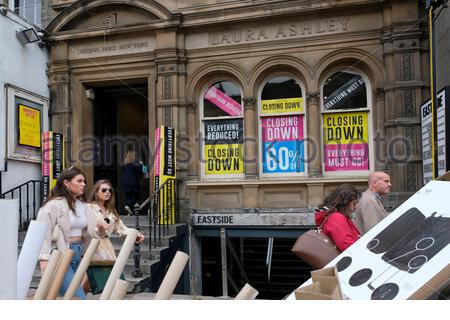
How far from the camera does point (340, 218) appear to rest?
3.77 metres

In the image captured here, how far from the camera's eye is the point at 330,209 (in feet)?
12.8

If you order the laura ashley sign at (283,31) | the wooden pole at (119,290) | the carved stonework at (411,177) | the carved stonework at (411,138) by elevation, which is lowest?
the wooden pole at (119,290)

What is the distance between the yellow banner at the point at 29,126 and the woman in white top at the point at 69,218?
19.0ft

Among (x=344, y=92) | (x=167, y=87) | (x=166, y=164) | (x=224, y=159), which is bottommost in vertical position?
(x=166, y=164)

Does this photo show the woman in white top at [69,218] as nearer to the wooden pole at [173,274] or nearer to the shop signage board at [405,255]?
the wooden pole at [173,274]

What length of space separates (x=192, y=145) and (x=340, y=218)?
6042mm

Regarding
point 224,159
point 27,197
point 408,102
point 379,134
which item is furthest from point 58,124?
point 408,102

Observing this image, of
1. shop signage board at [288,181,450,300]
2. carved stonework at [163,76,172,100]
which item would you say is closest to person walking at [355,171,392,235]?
shop signage board at [288,181,450,300]

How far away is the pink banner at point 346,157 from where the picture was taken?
8.74m

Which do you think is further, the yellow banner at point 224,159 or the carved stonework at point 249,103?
the yellow banner at point 224,159

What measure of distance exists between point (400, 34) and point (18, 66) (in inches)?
316

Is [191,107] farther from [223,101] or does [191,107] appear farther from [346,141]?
[346,141]

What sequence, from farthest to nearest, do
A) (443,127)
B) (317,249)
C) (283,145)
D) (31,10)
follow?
(31,10) → (283,145) → (443,127) → (317,249)

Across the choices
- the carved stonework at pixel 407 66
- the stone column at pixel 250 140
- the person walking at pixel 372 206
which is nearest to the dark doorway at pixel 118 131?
the stone column at pixel 250 140
